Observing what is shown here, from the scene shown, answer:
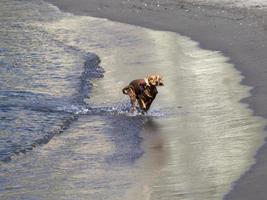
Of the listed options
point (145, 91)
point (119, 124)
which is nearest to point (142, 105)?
point (145, 91)

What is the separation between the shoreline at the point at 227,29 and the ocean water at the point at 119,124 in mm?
182

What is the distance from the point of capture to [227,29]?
20.4 metres

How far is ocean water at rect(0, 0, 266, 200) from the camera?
953 cm

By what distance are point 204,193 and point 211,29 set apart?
12340 mm

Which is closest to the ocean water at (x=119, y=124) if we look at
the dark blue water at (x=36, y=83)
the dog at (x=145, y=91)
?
the dark blue water at (x=36, y=83)

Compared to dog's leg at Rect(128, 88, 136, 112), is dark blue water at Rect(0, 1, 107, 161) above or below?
below

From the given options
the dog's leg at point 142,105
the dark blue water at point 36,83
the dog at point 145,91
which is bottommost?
the dark blue water at point 36,83

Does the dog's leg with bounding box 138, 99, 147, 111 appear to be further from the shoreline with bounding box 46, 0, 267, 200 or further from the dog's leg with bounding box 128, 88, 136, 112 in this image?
the shoreline with bounding box 46, 0, 267, 200

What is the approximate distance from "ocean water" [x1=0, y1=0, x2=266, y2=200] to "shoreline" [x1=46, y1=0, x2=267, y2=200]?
18 centimetres

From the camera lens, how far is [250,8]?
23141 millimetres

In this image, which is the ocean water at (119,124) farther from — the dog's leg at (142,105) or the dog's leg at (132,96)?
the dog's leg at (132,96)

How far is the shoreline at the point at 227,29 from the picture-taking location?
927cm

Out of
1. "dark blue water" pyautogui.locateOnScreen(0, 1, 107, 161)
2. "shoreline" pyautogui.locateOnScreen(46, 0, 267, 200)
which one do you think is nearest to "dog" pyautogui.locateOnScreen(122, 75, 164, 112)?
"dark blue water" pyautogui.locateOnScreen(0, 1, 107, 161)

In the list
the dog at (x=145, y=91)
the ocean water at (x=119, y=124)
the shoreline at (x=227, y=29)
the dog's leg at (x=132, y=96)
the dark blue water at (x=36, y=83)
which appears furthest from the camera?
the dog's leg at (x=132, y=96)
